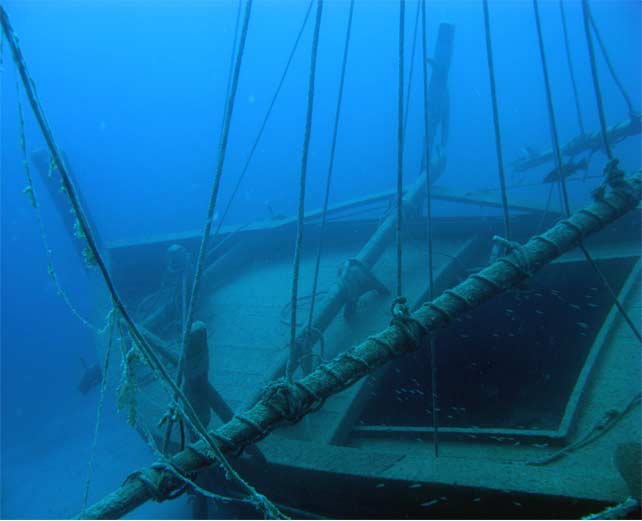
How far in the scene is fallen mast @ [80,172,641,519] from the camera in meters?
1.51

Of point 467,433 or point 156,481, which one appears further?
point 467,433

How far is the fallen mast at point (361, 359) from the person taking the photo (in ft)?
4.97

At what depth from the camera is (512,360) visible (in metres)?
5.80

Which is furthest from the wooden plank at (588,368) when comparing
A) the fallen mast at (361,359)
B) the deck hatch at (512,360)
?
the fallen mast at (361,359)

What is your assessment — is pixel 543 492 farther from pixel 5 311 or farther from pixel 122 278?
pixel 5 311

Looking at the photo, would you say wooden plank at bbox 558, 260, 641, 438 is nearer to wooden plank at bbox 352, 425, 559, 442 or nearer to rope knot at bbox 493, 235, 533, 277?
wooden plank at bbox 352, 425, 559, 442

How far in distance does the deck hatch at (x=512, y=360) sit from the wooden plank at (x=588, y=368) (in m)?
1.10

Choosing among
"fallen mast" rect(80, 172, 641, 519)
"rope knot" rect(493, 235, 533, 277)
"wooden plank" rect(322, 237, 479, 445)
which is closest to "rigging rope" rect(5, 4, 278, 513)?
"fallen mast" rect(80, 172, 641, 519)

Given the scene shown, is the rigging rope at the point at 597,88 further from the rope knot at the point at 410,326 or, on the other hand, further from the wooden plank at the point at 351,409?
the wooden plank at the point at 351,409

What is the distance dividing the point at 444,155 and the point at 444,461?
9.94m

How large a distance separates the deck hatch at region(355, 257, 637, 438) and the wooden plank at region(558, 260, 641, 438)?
110cm

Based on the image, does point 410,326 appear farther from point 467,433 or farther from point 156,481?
point 467,433

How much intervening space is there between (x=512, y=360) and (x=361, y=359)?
486 cm

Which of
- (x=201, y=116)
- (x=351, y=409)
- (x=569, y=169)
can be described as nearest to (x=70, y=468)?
(x=351, y=409)
